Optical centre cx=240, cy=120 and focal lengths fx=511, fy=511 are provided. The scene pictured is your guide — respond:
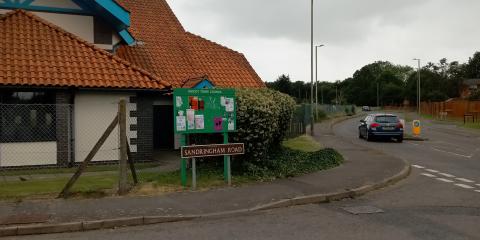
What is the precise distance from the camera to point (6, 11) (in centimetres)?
1636

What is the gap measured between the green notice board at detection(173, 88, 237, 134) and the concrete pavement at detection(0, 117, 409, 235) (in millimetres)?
1401

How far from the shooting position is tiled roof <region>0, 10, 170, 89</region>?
1397cm

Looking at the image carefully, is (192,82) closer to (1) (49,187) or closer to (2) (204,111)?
(2) (204,111)

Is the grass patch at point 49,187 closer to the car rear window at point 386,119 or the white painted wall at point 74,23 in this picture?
the white painted wall at point 74,23

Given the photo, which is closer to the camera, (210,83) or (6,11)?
(6,11)

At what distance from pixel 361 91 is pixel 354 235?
5579 inches

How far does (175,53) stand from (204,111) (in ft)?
35.7

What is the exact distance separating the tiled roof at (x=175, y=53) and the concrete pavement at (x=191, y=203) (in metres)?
9.18

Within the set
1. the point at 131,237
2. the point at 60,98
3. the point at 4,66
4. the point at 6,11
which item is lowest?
the point at 131,237

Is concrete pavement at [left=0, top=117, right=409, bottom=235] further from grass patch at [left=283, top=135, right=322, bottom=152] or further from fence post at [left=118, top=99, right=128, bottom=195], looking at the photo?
grass patch at [left=283, top=135, right=322, bottom=152]

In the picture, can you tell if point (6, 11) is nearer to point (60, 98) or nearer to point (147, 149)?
point (60, 98)

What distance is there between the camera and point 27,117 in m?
14.2

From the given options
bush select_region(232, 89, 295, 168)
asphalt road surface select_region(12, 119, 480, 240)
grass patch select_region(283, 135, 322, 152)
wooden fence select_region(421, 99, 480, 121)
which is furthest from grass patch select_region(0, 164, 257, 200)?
wooden fence select_region(421, 99, 480, 121)

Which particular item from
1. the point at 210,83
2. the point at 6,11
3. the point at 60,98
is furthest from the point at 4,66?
the point at 210,83
